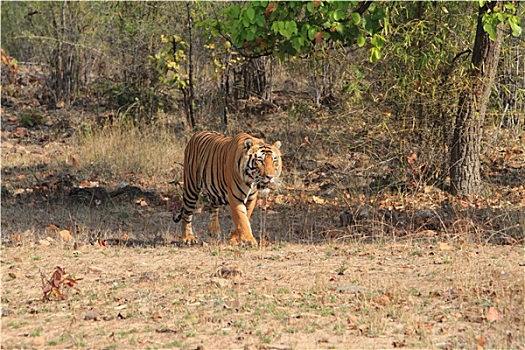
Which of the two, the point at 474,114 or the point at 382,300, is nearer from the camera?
the point at 382,300

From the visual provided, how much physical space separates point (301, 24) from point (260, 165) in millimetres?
1575

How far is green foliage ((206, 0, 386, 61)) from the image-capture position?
8.49 meters

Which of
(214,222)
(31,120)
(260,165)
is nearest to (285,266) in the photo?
(260,165)

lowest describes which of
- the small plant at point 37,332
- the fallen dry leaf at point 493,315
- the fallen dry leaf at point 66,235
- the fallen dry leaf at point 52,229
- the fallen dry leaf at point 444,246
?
the fallen dry leaf at point 52,229

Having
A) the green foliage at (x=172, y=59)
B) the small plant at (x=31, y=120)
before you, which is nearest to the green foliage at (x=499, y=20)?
the green foliage at (x=172, y=59)

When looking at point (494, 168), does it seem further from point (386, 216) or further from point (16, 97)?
point (16, 97)

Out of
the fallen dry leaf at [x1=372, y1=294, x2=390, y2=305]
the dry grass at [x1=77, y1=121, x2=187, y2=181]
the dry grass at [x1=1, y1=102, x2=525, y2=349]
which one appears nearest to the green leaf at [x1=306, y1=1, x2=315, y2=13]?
the dry grass at [x1=1, y1=102, x2=525, y2=349]

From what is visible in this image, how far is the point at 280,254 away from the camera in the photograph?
8305 millimetres

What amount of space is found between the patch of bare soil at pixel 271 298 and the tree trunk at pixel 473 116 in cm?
262

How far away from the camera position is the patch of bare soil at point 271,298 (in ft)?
18.5

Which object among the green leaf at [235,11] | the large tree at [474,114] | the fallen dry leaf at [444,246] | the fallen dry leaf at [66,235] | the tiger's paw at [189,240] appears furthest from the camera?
the large tree at [474,114]

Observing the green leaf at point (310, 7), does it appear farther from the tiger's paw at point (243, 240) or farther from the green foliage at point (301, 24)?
the tiger's paw at point (243, 240)

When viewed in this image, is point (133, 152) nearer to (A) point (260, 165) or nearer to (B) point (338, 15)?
→ (A) point (260, 165)

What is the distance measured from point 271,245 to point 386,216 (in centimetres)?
186
